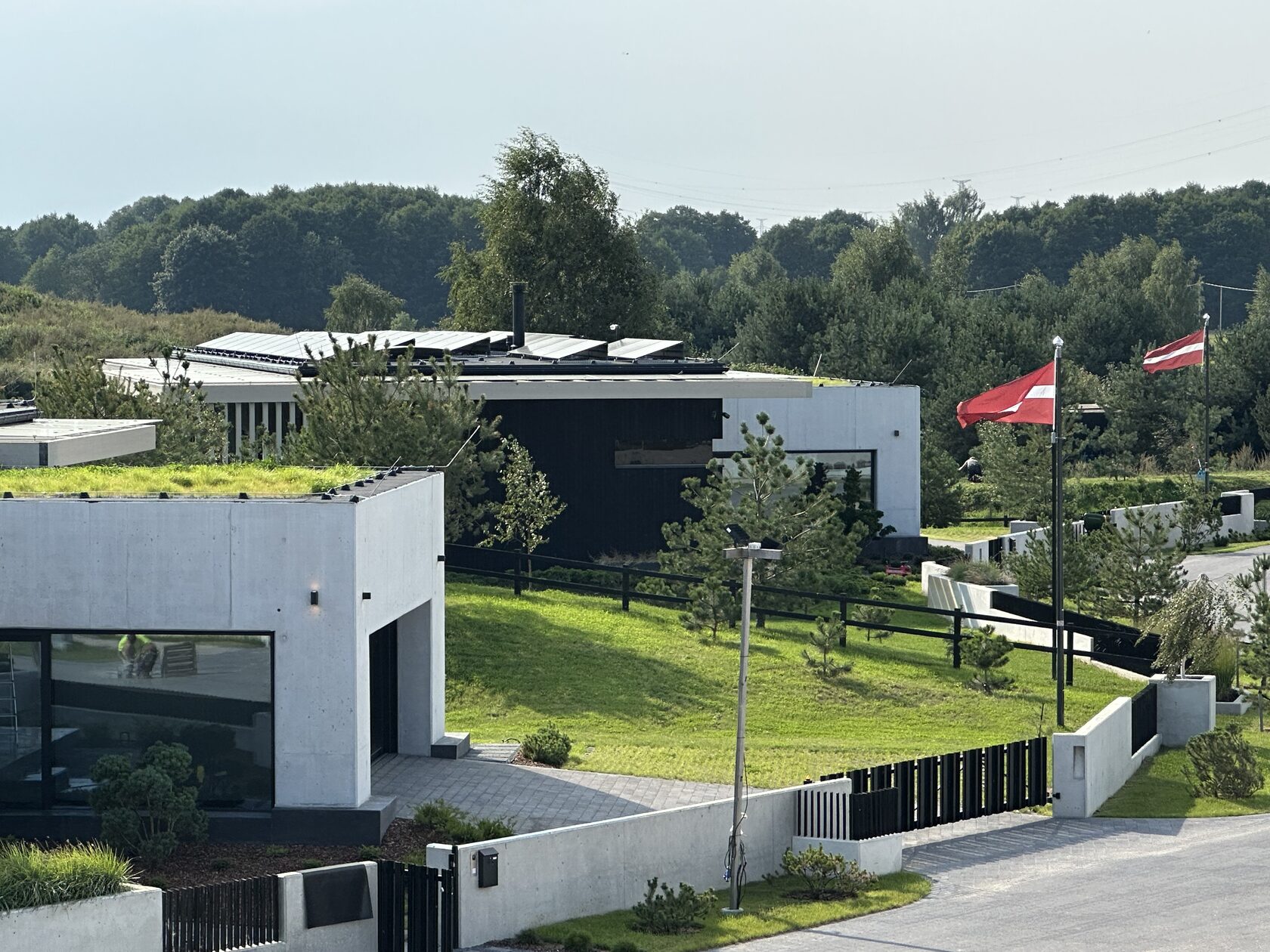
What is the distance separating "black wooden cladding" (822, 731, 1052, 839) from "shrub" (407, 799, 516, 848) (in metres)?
3.83

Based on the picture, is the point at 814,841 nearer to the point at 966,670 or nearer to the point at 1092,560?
the point at 966,670

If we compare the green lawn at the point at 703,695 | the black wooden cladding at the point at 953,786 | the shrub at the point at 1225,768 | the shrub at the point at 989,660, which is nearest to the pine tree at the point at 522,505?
the green lawn at the point at 703,695

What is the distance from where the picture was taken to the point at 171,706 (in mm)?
17938

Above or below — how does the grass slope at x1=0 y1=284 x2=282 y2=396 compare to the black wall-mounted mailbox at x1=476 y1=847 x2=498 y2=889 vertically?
above

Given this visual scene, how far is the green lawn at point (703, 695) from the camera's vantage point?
2373cm

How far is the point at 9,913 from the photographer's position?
13125 millimetres

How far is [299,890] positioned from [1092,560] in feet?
83.3

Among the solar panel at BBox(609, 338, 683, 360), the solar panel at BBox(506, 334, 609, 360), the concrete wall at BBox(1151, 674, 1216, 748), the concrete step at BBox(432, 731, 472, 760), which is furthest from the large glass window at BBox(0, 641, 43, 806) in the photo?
the solar panel at BBox(609, 338, 683, 360)

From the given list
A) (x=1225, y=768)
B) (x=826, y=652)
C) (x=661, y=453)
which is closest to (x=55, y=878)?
(x=1225, y=768)

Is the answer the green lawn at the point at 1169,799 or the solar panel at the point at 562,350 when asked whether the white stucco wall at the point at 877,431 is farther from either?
the green lawn at the point at 1169,799

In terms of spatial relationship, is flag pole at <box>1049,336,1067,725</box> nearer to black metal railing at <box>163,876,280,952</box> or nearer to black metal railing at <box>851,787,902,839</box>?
black metal railing at <box>851,787,902,839</box>

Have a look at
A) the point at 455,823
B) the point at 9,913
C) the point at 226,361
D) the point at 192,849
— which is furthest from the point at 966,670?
the point at 226,361

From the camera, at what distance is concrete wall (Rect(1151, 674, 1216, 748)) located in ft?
86.8

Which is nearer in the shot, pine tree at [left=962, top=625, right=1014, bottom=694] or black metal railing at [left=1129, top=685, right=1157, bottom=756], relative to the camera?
black metal railing at [left=1129, top=685, right=1157, bottom=756]
